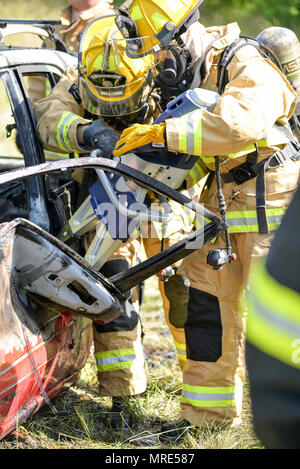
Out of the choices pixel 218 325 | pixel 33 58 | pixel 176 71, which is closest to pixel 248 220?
pixel 218 325

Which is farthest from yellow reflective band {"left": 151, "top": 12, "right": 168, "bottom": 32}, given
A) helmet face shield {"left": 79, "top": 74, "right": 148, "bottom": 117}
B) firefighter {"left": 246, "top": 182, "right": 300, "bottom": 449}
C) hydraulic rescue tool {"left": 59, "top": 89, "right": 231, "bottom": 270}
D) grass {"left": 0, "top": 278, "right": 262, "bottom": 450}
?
firefighter {"left": 246, "top": 182, "right": 300, "bottom": 449}

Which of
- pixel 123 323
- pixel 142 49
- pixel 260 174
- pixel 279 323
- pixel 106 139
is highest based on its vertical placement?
pixel 142 49

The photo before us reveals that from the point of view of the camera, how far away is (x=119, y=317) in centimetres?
347

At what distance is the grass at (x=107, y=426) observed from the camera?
3.15 m

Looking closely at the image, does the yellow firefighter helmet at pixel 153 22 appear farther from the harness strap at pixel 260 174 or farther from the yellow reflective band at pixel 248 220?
the yellow reflective band at pixel 248 220

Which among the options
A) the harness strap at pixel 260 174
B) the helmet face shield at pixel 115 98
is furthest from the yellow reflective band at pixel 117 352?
the helmet face shield at pixel 115 98

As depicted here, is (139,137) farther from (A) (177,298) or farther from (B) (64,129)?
(A) (177,298)

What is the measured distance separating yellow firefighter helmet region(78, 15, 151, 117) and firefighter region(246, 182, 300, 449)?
86.3 inches

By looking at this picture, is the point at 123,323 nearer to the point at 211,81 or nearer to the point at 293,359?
the point at 211,81

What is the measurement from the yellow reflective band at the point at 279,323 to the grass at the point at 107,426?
1967 mm

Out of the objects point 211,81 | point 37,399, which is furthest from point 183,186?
point 37,399

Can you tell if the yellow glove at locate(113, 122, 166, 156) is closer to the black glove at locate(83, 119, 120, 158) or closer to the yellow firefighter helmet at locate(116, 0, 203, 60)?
the black glove at locate(83, 119, 120, 158)

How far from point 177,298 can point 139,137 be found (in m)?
1.10

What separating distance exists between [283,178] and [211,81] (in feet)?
1.89
